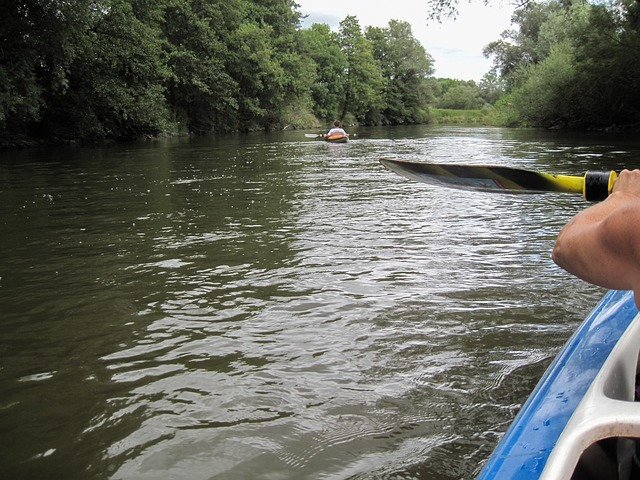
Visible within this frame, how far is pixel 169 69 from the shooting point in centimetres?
3044

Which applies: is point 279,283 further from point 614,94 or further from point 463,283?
point 614,94

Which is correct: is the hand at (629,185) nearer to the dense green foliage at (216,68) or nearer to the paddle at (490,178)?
the paddle at (490,178)

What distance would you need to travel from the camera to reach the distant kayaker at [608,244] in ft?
4.48

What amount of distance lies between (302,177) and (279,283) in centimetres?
768

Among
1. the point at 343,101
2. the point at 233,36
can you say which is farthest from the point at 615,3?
the point at 343,101

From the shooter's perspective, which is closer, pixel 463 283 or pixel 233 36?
pixel 463 283

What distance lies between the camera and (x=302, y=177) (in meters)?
12.4

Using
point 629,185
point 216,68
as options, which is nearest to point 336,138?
point 216,68

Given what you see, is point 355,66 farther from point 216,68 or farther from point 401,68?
point 216,68

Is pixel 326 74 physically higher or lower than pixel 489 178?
higher

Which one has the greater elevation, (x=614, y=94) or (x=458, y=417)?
(x=614, y=94)

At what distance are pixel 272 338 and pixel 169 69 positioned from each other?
29.5 metres

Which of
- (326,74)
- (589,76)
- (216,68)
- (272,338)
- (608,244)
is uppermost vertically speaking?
(326,74)

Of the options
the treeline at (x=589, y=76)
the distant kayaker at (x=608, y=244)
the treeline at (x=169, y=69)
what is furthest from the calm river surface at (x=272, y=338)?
the treeline at (x=589, y=76)
